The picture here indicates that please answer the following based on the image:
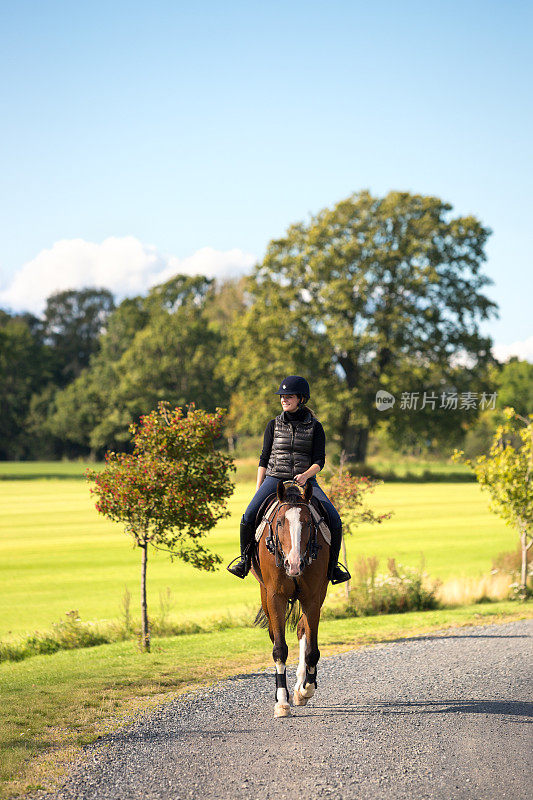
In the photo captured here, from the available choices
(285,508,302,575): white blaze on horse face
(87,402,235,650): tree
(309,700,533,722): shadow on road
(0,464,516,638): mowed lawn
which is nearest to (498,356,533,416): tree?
(0,464,516,638): mowed lawn

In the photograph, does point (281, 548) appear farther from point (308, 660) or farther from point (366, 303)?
point (366, 303)

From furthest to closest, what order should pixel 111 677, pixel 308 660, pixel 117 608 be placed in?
pixel 117 608, pixel 111 677, pixel 308 660

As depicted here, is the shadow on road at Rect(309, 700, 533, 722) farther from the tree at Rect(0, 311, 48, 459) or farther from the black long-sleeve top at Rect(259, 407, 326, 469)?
the tree at Rect(0, 311, 48, 459)

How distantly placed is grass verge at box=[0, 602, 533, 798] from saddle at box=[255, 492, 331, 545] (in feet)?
7.78

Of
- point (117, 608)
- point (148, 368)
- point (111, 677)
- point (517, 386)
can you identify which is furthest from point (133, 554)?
point (517, 386)

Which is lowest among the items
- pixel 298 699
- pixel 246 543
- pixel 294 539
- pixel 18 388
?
pixel 298 699

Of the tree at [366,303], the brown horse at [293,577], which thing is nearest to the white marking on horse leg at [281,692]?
the brown horse at [293,577]

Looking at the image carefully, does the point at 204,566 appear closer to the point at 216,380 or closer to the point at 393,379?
the point at 393,379

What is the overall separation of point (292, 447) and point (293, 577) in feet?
4.56

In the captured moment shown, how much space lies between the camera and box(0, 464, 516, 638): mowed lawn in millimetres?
19378

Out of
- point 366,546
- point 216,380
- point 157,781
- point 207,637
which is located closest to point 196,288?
point 216,380

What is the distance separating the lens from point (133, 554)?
29016mm

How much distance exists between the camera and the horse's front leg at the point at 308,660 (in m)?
7.64

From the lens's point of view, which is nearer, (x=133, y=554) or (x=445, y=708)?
(x=445, y=708)
